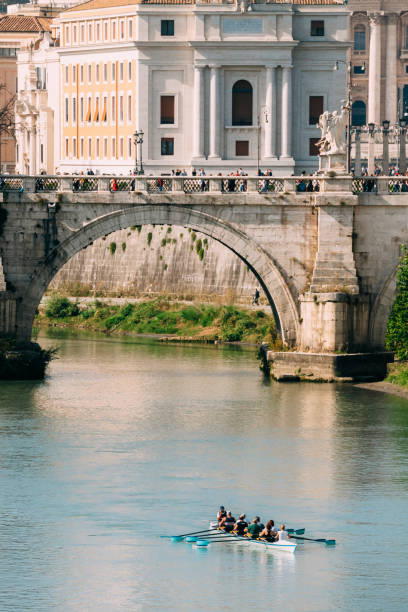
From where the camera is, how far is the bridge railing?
7206 cm

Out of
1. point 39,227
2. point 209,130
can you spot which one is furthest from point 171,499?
point 209,130

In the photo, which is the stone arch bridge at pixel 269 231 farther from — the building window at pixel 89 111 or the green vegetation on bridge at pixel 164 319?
the building window at pixel 89 111

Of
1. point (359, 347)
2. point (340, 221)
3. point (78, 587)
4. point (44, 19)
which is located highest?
point (44, 19)

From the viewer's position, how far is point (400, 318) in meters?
71.1

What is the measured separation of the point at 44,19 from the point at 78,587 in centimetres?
10614

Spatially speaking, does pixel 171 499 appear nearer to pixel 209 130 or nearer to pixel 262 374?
pixel 262 374

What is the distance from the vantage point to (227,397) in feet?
231

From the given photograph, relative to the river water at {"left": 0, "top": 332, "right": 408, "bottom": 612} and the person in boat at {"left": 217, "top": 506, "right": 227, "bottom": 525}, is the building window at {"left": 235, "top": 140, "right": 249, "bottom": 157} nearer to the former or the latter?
the river water at {"left": 0, "top": 332, "right": 408, "bottom": 612}

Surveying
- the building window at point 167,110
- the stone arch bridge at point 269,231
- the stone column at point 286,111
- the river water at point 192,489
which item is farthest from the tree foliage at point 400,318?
the building window at point 167,110

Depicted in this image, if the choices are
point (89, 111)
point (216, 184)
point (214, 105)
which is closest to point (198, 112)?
point (214, 105)

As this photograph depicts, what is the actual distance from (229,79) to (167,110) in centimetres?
373

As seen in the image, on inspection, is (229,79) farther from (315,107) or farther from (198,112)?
(315,107)

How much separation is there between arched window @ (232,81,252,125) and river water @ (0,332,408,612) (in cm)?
3114

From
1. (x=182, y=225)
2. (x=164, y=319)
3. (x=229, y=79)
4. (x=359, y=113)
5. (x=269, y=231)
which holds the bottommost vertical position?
(x=164, y=319)
